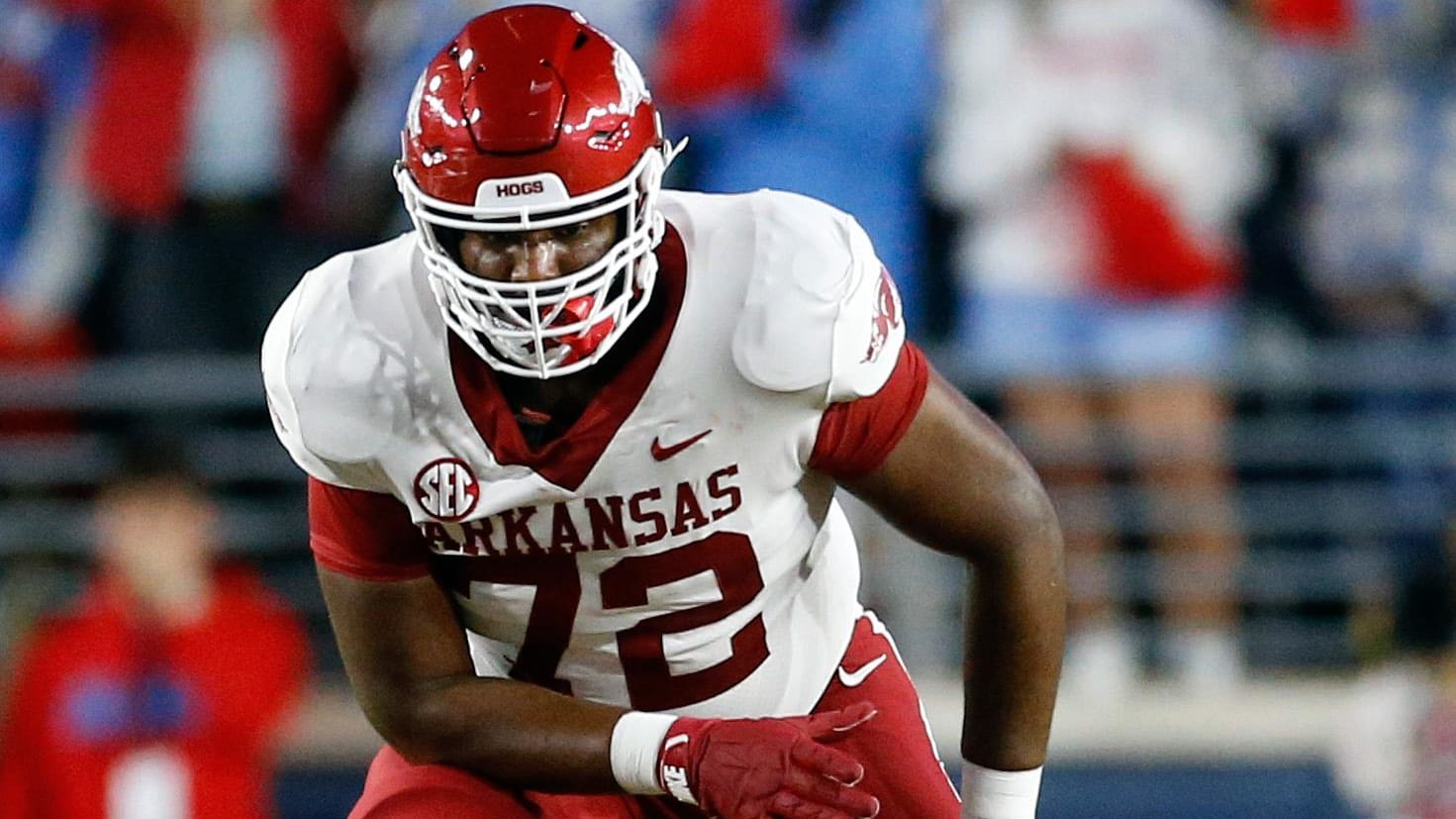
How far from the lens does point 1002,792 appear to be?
2301 millimetres

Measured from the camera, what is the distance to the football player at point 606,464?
2020 millimetres

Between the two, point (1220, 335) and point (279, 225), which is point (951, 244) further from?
point (279, 225)

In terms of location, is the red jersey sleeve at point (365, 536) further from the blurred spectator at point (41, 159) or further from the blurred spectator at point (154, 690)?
the blurred spectator at point (41, 159)

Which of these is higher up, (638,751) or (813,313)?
(813,313)

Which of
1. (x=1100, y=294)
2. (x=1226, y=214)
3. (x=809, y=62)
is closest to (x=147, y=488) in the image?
(x=809, y=62)

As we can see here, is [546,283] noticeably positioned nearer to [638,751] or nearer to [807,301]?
[807,301]

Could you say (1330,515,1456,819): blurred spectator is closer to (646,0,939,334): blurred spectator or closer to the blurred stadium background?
the blurred stadium background

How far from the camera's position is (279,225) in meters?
4.39

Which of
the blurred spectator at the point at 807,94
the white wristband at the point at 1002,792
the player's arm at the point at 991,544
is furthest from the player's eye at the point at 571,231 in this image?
the blurred spectator at the point at 807,94

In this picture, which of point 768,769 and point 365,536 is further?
point 365,536

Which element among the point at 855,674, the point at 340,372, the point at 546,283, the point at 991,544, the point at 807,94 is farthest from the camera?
the point at 807,94

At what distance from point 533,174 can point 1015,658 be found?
2.26 ft

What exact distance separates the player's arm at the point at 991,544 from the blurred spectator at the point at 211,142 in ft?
7.92

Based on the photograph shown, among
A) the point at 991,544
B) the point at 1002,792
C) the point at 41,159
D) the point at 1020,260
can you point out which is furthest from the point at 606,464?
the point at 41,159
